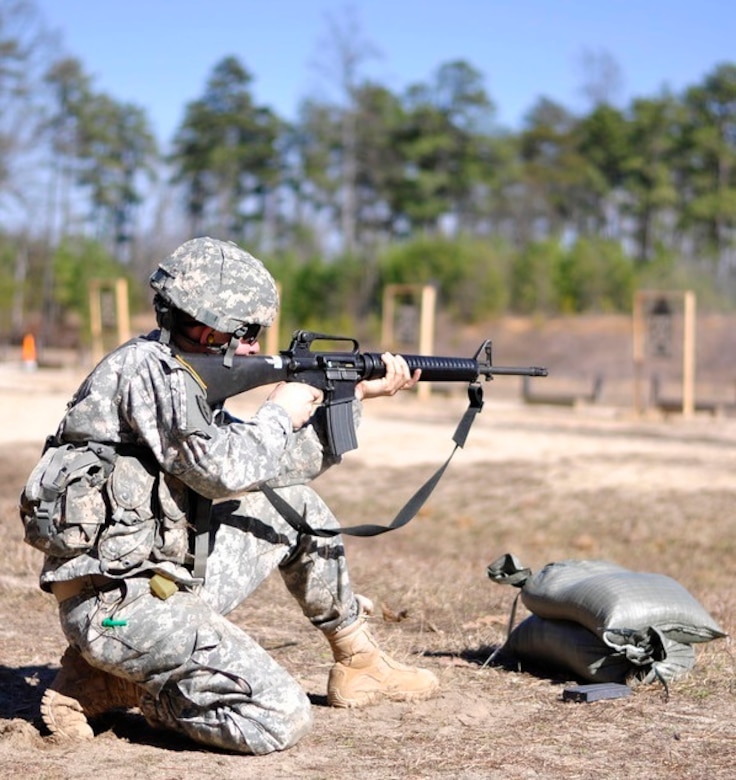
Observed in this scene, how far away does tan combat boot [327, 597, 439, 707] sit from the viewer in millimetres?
4258

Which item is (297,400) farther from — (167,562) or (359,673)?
(359,673)

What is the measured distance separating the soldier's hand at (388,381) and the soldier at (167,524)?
16.0 inches

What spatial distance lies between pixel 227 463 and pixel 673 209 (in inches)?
2043

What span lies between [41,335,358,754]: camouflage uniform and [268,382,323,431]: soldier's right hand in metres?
0.14

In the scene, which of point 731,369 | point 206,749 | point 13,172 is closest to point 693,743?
point 206,749

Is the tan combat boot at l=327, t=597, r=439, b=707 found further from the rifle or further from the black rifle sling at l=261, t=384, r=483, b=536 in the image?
the rifle

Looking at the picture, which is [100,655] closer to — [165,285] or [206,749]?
[206,749]

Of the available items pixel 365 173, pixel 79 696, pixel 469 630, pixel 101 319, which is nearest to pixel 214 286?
pixel 79 696

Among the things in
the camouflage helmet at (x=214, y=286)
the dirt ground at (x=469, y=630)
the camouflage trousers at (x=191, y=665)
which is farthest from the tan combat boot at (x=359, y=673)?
the camouflage helmet at (x=214, y=286)

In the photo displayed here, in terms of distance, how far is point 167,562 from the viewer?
12.3 ft

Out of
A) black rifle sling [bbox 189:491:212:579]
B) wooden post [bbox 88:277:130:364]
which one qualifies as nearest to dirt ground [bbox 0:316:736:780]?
black rifle sling [bbox 189:491:212:579]

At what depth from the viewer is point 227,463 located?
3643 mm

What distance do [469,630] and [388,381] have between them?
1.61m

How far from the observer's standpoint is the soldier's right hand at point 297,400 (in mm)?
3988
